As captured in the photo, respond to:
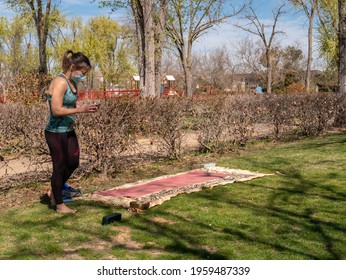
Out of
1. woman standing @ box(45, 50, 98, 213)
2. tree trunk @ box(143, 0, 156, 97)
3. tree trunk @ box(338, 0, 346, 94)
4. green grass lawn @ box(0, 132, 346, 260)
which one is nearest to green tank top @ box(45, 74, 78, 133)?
woman standing @ box(45, 50, 98, 213)

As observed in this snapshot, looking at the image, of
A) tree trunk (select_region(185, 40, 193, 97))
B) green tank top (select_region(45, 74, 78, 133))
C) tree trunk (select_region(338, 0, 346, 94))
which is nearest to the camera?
green tank top (select_region(45, 74, 78, 133))

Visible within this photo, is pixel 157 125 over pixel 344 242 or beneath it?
over

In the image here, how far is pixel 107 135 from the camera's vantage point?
23.5 ft

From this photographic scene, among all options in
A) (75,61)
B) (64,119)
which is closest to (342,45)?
(75,61)

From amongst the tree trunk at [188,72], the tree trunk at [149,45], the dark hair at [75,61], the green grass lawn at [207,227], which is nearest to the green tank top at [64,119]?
the dark hair at [75,61]

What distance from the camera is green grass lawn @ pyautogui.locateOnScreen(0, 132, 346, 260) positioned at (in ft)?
13.0

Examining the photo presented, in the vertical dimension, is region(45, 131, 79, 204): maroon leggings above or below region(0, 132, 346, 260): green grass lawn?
above

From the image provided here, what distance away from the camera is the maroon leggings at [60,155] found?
5.04 meters

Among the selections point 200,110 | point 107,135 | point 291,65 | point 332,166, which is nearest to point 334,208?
point 332,166

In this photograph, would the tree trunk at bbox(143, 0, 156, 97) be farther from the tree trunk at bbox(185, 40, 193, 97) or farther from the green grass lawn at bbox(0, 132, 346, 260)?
the tree trunk at bbox(185, 40, 193, 97)

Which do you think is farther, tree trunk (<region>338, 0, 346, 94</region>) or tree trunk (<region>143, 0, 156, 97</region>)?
tree trunk (<region>338, 0, 346, 94</region>)

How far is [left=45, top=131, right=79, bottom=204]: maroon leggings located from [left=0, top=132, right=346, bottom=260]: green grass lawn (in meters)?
0.39

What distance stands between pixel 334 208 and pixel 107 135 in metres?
3.58
